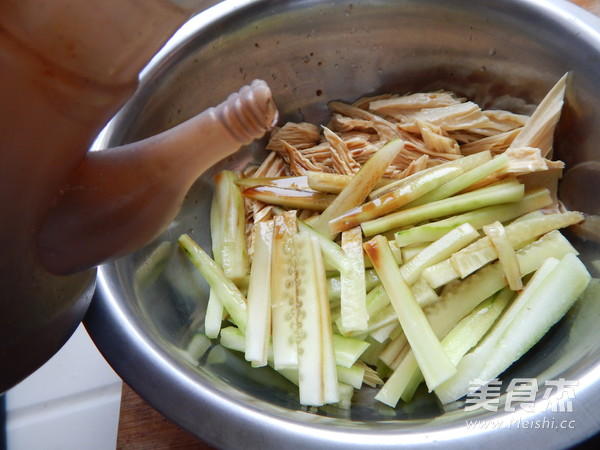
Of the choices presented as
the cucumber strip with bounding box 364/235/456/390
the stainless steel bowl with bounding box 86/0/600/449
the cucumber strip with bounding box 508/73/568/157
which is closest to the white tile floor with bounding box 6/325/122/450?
the stainless steel bowl with bounding box 86/0/600/449

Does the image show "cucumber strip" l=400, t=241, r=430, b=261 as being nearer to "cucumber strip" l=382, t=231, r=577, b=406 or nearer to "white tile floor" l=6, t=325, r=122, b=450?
"cucumber strip" l=382, t=231, r=577, b=406

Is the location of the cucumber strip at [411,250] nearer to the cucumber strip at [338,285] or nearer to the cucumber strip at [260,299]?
the cucumber strip at [338,285]

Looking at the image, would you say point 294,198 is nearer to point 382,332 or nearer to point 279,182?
point 279,182

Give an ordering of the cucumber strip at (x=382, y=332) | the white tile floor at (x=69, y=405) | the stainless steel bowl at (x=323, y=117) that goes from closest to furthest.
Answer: the stainless steel bowl at (x=323, y=117) < the cucumber strip at (x=382, y=332) < the white tile floor at (x=69, y=405)

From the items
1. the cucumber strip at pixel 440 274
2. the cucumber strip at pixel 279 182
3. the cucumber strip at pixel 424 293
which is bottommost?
the cucumber strip at pixel 424 293

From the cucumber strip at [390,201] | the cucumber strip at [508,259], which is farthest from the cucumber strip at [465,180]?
the cucumber strip at [508,259]
